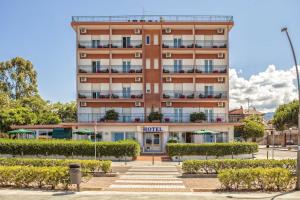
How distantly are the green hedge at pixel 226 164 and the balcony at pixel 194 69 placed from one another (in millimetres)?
32309

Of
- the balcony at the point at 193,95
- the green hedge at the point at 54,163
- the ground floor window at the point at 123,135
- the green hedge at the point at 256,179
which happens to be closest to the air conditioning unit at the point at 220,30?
the balcony at the point at 193,95

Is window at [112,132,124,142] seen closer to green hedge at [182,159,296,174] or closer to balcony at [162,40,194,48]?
balcony at [162,40,194,48]

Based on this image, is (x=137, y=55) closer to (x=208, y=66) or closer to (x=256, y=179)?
(x=208, y=66)

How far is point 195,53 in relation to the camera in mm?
55312

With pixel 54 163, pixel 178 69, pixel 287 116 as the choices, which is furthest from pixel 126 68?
pixel 287 116

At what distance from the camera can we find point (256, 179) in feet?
59.3

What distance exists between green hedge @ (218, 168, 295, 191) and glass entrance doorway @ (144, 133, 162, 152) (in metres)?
30.6

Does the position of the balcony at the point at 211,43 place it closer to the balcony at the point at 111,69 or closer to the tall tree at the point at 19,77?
the balcony at the point at 111,69

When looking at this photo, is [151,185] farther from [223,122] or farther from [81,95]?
[81,95]

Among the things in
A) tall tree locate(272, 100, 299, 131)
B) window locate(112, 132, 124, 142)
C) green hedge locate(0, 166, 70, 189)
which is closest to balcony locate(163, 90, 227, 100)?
window locate(112, 132, 124, 142)

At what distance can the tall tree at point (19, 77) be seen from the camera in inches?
2968

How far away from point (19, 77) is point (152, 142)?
38.1m

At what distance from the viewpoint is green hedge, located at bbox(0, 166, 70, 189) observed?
1792 centimetres

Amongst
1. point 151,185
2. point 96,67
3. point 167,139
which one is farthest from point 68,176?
point 96,67
